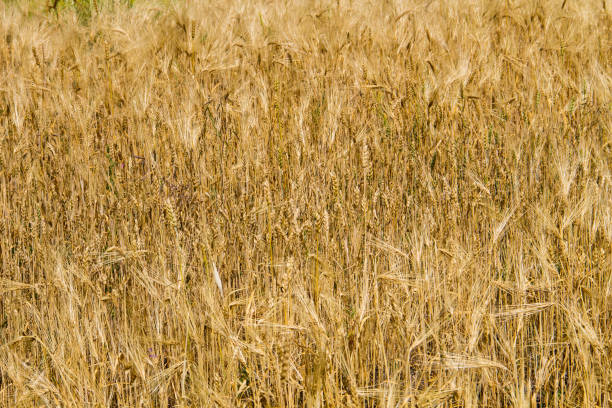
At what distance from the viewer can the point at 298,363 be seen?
1563 millimetres

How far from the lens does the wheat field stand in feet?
4.85

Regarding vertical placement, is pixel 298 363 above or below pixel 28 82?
below

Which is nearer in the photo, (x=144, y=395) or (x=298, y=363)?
(x=144, y=395)

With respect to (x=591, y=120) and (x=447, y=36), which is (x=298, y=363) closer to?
(x=591, y=120)

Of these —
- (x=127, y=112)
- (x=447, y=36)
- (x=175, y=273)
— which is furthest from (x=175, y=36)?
(x=175, y=273)

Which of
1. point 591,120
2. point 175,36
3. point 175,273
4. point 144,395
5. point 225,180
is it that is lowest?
point 144,395

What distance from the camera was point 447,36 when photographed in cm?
354

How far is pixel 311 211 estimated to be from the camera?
212 cm

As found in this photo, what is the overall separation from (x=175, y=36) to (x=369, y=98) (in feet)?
3.73

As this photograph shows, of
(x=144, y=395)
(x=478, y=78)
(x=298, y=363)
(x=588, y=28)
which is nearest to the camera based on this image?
(x=144, y=395)

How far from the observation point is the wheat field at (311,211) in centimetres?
148

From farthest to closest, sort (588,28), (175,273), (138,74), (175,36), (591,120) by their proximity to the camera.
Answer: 1. (588,28)
2. (175,36)
3. (138,74)
4. (591,120)
5. (175,273)

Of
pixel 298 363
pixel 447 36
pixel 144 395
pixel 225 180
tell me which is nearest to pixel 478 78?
pixel 447 36

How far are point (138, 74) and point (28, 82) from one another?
20.8 inches
